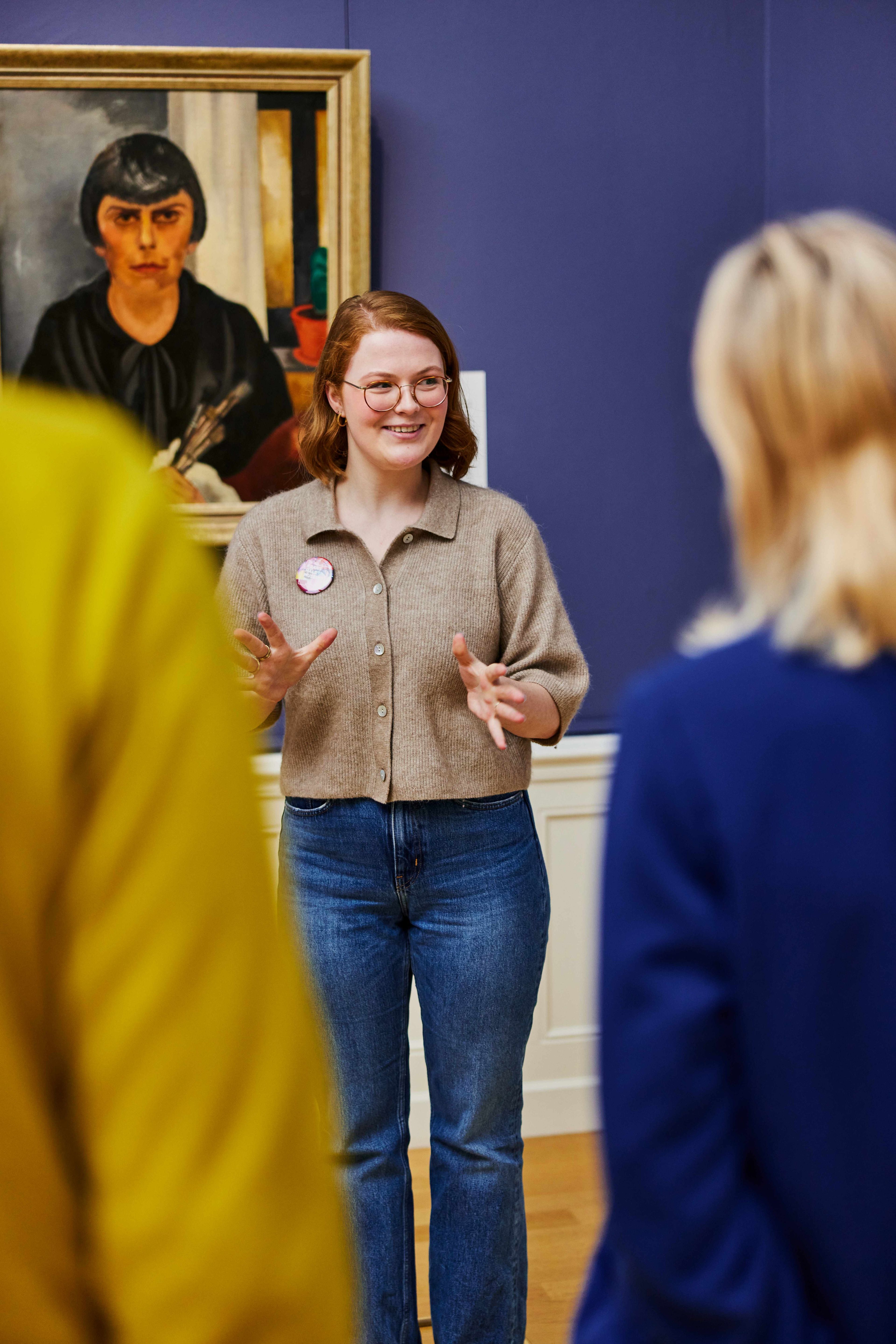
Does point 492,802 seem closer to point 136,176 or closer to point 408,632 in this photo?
point 408,632

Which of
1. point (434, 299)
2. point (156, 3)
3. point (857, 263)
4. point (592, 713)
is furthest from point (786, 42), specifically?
point (857, 263)

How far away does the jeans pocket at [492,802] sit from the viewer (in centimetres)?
204

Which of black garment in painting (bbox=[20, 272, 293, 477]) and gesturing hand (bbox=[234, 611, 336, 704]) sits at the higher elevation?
black garment in painting (bbox=[20, 272, 293, 477])

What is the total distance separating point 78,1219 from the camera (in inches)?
17.8

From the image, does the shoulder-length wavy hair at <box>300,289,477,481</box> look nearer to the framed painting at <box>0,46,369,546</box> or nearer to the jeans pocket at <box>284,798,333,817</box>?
the jeans pocket at <box>284,798,333,817</box>

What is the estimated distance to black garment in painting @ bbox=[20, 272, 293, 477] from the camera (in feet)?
9.82

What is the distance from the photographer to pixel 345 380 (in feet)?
6.87

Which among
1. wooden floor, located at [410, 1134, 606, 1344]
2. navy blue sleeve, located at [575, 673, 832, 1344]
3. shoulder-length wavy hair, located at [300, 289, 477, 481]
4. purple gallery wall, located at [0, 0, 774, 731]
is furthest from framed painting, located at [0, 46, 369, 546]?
navy blue sleeve, located at [575, 673, 832, 1344]

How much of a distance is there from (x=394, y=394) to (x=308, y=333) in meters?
1.14

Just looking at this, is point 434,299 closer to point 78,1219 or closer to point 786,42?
point 786,42

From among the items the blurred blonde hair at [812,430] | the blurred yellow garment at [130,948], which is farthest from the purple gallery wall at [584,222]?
the blurred yellow garment at [130,948]

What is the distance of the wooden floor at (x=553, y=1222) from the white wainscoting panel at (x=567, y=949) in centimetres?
10

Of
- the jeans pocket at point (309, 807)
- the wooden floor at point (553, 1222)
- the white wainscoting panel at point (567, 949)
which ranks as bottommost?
the wooden floor at point (553, 1222)

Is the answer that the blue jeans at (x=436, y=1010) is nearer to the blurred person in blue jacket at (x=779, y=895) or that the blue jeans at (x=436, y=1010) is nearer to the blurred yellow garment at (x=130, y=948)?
the blurred person in blue jacket at (x=779, y=895)
